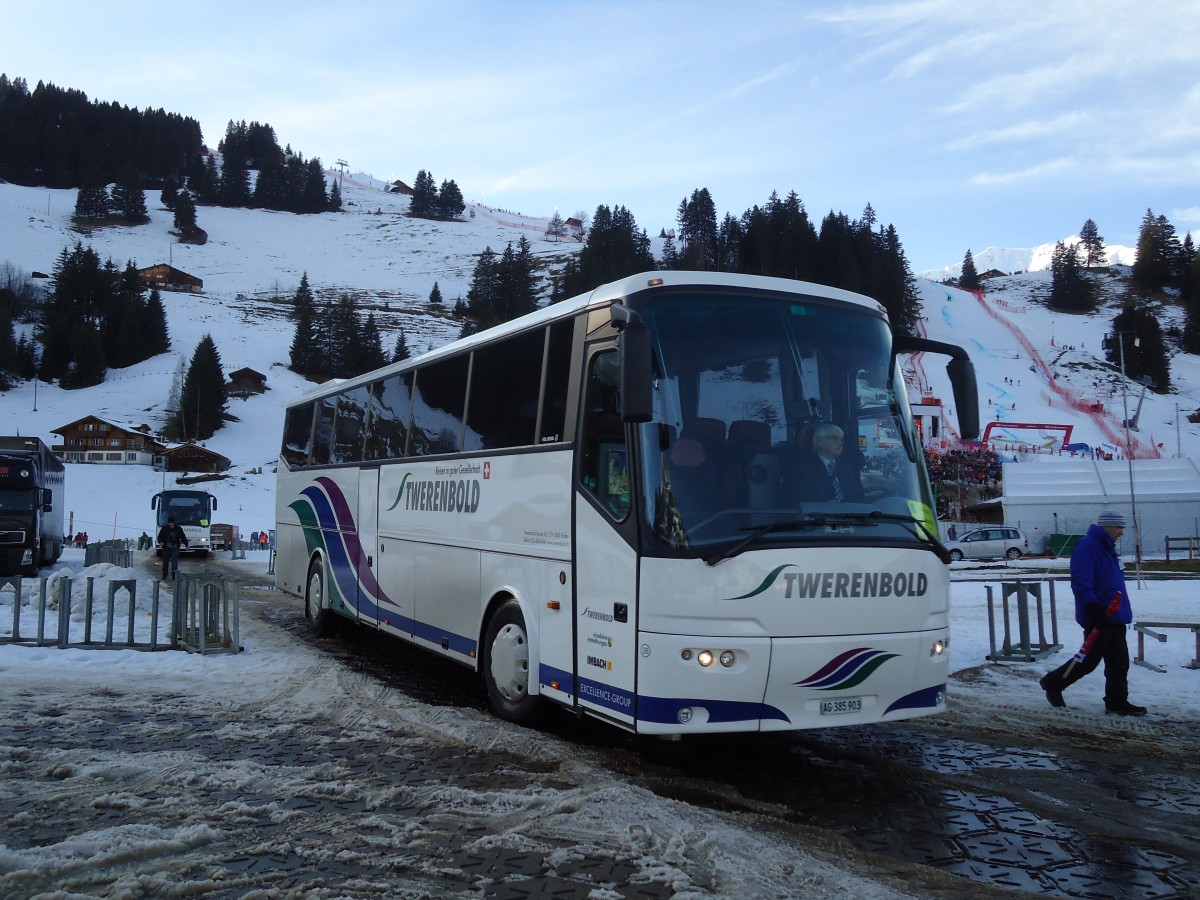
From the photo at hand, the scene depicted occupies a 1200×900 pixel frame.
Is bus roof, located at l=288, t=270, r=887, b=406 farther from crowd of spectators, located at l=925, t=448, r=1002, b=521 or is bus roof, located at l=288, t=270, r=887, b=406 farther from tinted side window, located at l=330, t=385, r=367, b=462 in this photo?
crowd of spectators, located at l=925, t=448, r=1002, b=521

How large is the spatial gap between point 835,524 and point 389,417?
21.4 feet

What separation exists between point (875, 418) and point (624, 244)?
116 meters

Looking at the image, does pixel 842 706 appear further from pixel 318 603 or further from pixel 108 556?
pixel 108 556

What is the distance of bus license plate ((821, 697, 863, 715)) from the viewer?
610cm

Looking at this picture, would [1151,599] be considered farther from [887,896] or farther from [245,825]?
[245,825]

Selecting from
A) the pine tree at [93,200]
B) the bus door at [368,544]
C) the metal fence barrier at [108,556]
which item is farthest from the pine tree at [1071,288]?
the pine tree at [93,200]

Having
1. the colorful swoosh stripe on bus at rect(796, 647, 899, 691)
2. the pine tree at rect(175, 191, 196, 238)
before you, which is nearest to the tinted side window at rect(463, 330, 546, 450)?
the colorful swoosh stripe on bus at rect(796, 647, 899, 691)

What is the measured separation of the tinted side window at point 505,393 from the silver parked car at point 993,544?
36.0 m

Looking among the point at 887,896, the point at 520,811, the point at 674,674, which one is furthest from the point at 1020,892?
the point at 520,811

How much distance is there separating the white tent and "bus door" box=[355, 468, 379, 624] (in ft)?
125

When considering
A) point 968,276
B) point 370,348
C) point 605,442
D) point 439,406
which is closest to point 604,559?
point 605,442

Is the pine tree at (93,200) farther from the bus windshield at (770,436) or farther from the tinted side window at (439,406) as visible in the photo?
the bus windshield at (770,436)

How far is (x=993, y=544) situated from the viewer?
4109 cm

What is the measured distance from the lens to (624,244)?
11950 centimetres
